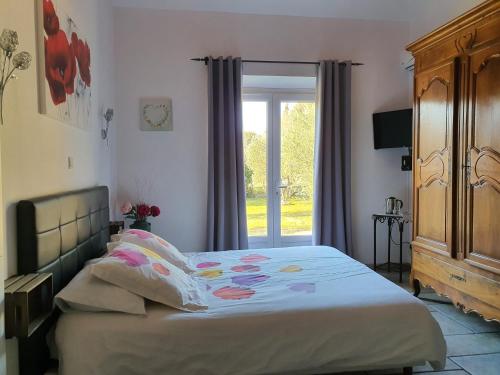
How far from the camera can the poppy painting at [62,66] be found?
6.82 feet

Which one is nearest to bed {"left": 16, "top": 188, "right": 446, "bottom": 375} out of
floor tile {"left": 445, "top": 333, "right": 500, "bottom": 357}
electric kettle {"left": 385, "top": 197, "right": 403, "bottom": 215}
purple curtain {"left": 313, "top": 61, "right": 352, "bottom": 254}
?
floor tile {"left": 445, "top": 333, "right": 500, "bottom": 357}

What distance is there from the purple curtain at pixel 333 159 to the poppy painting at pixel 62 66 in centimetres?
237

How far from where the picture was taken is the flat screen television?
167 inches

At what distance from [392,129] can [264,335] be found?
3.14m

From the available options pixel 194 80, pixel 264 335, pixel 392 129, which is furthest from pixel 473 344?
pixel 194 80

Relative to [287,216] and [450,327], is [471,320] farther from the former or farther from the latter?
[287,216]

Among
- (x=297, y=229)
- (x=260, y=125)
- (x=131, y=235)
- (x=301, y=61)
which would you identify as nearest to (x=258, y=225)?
(x=297, y=229)

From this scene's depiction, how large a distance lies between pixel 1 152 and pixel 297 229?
3544 mm

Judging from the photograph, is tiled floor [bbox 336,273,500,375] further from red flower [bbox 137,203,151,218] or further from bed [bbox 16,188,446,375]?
red flower [bbox 137,203,151,218]

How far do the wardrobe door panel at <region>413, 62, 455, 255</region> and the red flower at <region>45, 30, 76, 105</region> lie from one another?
261 centimetres

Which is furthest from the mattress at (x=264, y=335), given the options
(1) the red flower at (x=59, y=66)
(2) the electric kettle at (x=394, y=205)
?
(2) the electric kettle at (x=394, y=205)

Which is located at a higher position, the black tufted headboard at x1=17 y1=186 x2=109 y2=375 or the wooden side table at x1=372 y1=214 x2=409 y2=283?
the black tufted headboard at x1=17 y1=186 x2=109 y2=375

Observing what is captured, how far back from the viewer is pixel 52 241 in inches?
76.8

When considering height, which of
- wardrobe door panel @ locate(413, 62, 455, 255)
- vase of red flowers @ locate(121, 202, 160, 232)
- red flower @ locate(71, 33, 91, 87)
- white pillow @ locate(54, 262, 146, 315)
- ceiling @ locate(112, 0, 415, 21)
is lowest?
white pillow @ locate(54, 262, 146, 315)
